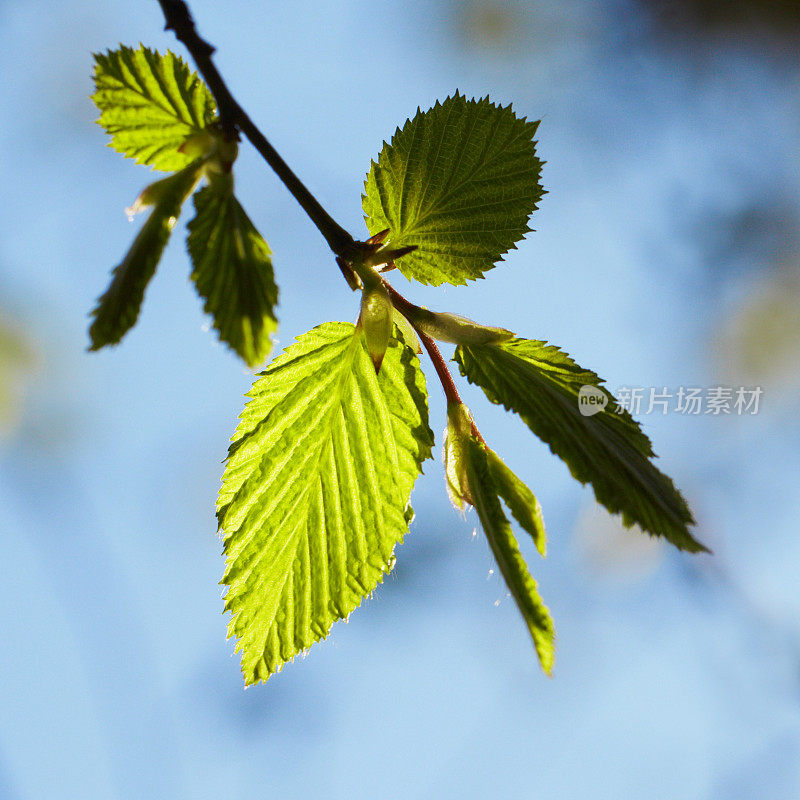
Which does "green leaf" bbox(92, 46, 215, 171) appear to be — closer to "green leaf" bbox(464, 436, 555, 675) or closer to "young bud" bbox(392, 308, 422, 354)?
"young bud" bbox(392, 308, 422, 354)

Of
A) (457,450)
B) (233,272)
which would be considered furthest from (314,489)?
(233,272)

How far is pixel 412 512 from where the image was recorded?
0.64 meters

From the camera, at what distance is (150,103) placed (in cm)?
53

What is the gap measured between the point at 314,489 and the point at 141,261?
29 cm

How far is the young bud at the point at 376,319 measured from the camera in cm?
57

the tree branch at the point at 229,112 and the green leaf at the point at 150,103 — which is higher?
the green leaf at the point at 150,103

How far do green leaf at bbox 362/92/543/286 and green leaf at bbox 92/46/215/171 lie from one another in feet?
0.58

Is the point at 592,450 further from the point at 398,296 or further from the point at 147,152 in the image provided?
the point at 147,152

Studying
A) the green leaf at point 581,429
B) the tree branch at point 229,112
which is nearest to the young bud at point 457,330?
the green leaf at point 581,429

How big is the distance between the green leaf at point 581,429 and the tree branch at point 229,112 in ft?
0.55

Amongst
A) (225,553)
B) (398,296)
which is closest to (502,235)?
(398,296)

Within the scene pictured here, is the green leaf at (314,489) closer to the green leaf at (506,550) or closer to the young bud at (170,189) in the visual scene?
the green leaf at (506,550)

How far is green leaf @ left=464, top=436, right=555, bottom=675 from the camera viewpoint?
20.1 inches

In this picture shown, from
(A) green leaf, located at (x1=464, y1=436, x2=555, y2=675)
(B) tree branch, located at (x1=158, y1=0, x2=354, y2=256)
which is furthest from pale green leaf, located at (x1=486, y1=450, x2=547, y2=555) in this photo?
(B) tree branch, located at (x1=158, y1=0, x2=354, y2=256)
